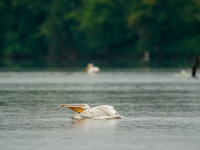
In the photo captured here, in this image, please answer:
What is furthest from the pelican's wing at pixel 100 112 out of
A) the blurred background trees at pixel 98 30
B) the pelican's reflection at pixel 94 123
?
the blurred background trees at pixel 98 30

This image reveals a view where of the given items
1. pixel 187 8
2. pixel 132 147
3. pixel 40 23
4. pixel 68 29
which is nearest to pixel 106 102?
pixel 132 147

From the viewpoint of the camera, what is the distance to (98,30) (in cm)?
9319

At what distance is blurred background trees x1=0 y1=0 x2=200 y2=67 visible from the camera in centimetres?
8812

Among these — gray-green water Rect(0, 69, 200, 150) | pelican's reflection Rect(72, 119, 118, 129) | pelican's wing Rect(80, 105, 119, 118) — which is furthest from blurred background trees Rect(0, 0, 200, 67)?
pelican's reflection Rect(72, 119, 118, 129)

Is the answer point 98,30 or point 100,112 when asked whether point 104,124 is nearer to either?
point 100,112

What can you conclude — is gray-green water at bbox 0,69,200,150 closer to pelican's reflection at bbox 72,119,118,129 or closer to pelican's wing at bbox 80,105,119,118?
pelican's reflection at bbox 72,119,118,129

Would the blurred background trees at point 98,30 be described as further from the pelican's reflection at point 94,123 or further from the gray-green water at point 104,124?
the pelican's reflection at point 94,123

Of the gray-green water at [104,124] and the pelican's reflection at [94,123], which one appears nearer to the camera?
the gray-green water at [104,124]

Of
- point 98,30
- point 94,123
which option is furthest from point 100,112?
point 98,30

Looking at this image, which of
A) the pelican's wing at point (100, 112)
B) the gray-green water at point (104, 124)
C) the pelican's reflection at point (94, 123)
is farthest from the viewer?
the pelican's wing at point (100, 112)

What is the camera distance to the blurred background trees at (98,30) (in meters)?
88.1

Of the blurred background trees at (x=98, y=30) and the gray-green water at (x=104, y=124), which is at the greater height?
the blurred background trees at (x=98, y=30)

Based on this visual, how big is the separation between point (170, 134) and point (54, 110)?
6548 mm

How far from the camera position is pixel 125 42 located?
3760 inches
